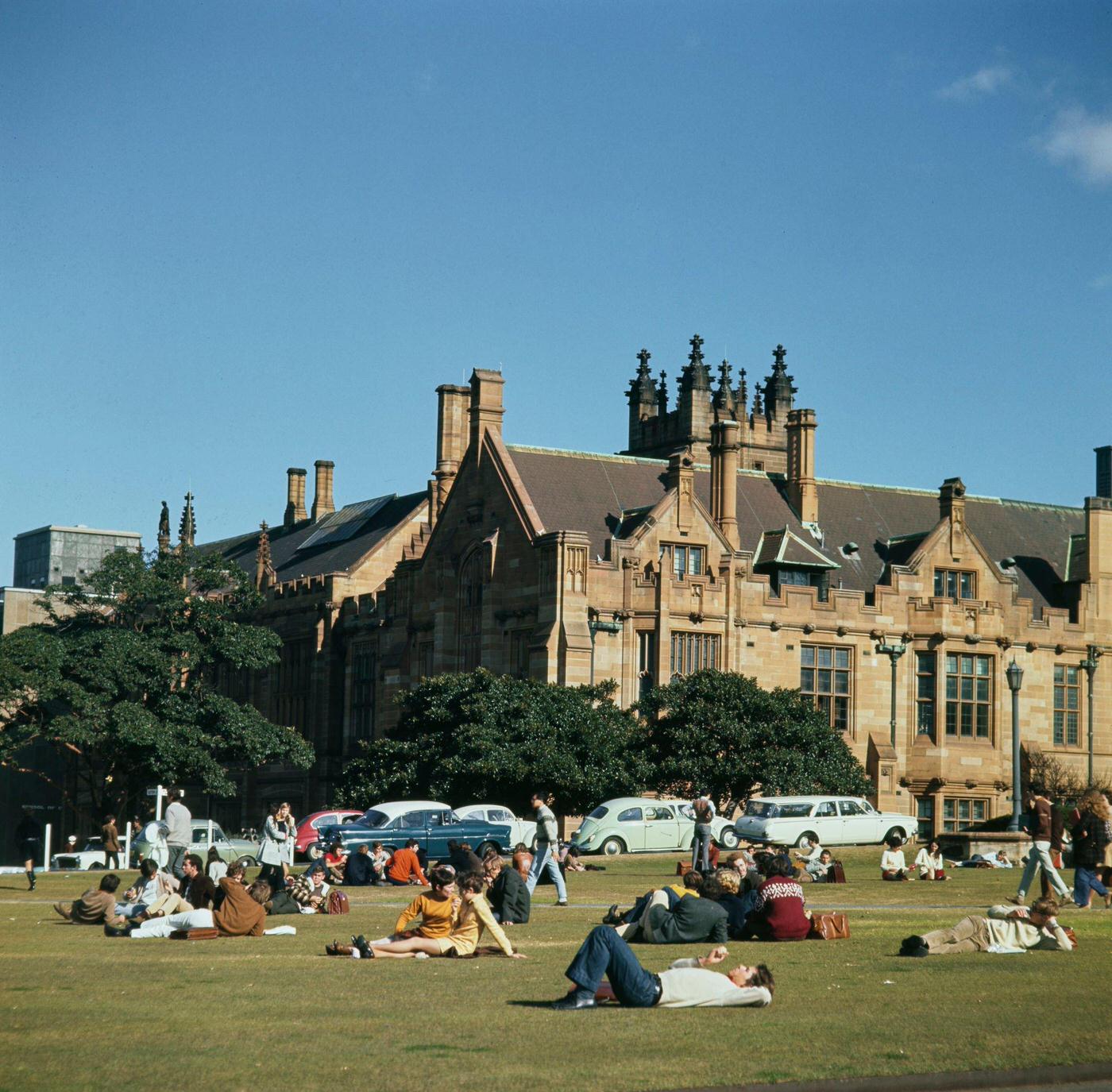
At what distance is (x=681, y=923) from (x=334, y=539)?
61668 mm

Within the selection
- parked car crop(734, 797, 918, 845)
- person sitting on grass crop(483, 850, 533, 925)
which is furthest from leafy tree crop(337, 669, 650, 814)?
person sitting on grass crop(483, 850, 533, 925)

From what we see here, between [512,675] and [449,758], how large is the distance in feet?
22.8

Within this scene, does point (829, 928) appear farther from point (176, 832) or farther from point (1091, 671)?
point (1091, 671)

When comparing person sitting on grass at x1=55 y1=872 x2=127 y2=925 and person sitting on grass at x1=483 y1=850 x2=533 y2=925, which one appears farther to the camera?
person sitting on grass at x1=55 y1=872 x2=127 y2=925

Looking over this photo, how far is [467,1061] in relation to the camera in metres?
14.7

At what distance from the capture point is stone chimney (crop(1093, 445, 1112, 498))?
8256 cm

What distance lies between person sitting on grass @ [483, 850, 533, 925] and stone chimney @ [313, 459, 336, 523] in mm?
67263

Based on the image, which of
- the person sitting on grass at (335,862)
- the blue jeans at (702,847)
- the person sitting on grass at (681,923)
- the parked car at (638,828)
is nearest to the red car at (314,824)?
the person sitting on grass at (335,862)

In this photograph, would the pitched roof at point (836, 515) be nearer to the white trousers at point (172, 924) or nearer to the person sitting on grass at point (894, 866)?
the person sitting on grass at point (894, 866)

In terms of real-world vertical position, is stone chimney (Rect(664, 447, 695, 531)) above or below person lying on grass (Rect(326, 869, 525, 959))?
above

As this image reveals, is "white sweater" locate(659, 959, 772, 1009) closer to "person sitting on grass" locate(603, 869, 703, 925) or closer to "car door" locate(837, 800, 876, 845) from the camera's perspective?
"person sitting on grass" locate(603, 869, 703, 925)

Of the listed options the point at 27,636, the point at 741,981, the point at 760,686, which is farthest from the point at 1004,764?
the point at 741,981

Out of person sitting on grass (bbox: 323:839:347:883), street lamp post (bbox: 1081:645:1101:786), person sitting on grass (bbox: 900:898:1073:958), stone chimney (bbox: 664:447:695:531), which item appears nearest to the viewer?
person sitting on grass (bbox: 900:898:1073:958)

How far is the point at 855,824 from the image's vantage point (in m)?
51.1
